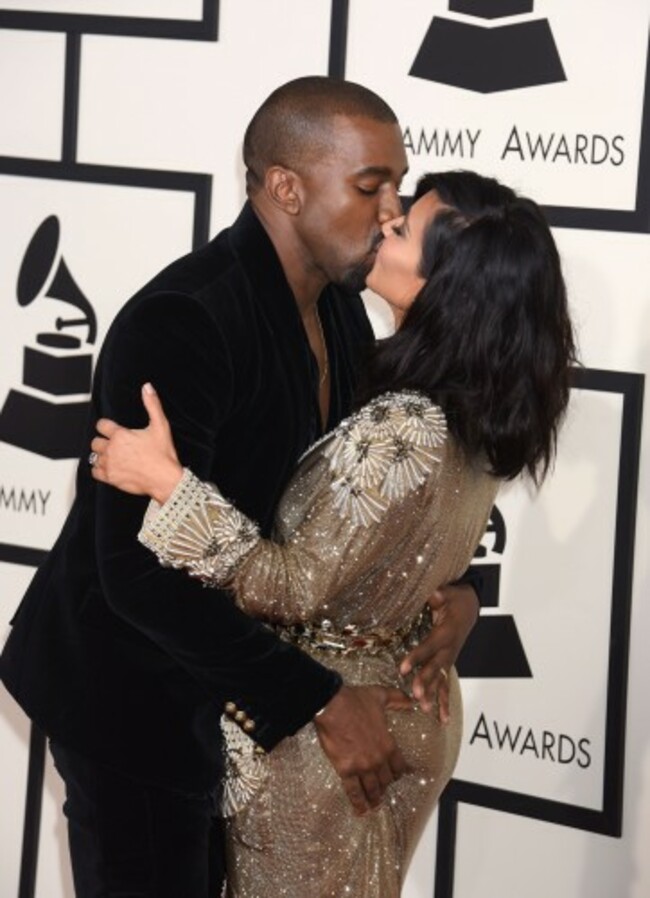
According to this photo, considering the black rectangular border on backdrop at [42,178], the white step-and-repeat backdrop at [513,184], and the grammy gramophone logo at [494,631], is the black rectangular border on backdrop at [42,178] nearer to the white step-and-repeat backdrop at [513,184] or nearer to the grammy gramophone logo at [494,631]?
the white step-and-repeat backdrop at [513,184]

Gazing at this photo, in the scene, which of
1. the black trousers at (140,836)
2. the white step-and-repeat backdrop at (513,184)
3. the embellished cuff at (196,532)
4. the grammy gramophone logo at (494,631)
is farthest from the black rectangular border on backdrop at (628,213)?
the black trousers at (140,836)

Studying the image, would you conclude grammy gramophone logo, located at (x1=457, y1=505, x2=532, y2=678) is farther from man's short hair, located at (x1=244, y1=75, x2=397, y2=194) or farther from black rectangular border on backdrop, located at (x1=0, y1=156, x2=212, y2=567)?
man's short hair, located at (x1=244, y1=75, x2=397, y2=194)

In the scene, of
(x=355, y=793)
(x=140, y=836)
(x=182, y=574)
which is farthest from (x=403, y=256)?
(x=140, y=836)

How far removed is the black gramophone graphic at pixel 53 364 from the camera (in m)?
2.82

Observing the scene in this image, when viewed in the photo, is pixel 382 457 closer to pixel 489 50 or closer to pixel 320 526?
pixel 320 526

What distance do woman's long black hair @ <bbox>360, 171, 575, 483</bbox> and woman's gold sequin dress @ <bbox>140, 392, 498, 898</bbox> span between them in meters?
0.03

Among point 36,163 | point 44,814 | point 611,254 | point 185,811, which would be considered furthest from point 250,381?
point 44,814

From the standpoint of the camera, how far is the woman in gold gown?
65.9 inches

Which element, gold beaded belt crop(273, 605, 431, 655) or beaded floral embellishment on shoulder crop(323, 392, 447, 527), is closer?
beaded floral embellishment on shoulder crop(323, 392, 447, 527)

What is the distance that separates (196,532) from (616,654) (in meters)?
1.05

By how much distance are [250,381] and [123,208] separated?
109 centimetres

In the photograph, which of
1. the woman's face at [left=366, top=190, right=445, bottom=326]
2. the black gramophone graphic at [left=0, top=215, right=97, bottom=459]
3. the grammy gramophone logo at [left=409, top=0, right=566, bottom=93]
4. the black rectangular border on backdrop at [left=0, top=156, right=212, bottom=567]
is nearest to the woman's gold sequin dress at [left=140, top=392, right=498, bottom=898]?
the woman's face at [left=366, top=190, right=445, bottom=326]

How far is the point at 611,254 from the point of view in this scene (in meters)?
2.42

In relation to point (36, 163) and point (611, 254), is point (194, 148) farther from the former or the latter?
point (611, 254)
